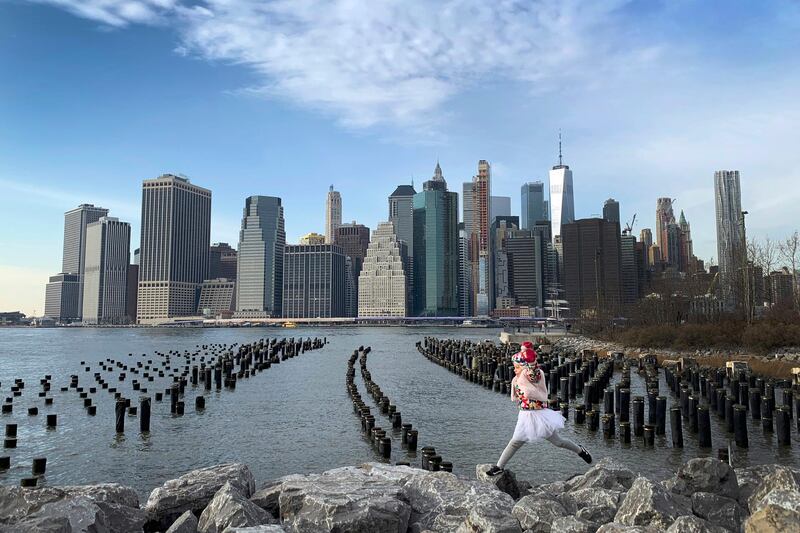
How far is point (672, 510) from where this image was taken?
30.1ft

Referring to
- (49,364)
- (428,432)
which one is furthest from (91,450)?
(49,364)

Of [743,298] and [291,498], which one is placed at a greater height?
[743,298]

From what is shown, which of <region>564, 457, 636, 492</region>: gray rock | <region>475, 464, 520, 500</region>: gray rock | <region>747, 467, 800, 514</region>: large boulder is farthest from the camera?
<region>475, 464, 520, 500</region>: gray rock

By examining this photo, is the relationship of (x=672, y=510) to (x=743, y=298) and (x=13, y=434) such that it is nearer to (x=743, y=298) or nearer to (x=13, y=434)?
(x=13, y=434)

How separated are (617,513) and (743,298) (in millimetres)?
64295

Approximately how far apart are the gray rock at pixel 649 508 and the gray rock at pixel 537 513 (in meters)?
0.91

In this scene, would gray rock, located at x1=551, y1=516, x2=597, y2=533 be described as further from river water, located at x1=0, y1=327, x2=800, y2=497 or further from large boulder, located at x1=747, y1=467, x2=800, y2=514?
river water, located at x1=0, y1=327, x2=800, y2=497

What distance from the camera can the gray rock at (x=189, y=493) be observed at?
11594mm

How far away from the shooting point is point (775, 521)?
7434 mm

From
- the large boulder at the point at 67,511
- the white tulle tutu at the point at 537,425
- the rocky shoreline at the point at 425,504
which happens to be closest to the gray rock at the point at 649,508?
the rocky shoreline at the point at 425,504

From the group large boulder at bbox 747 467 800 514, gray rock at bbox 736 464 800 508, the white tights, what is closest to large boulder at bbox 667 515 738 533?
large boulder at bbox 747 467 800 514

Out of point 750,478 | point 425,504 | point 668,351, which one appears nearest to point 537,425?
point 425,504

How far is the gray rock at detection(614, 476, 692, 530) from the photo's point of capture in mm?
8891

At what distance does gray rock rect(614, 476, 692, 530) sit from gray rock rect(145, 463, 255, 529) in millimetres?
6841
